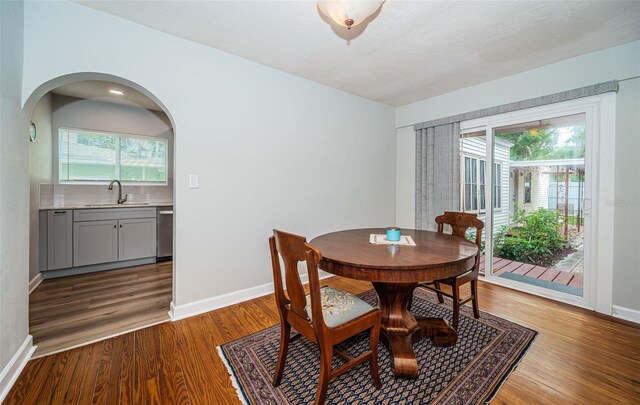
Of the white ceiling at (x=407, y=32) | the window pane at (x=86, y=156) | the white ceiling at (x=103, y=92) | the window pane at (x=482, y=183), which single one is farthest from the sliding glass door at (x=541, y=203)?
the window pane at (x=86, y=156)

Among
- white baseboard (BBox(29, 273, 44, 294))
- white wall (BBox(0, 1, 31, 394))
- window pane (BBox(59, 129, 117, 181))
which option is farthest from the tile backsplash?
white wall (BBox(0, 1, 31, 394))

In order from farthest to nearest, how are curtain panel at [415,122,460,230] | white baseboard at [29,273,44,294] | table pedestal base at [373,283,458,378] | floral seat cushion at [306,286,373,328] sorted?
curtain panel at [415,122,460,230], white baseboard at [29,273,44,294], table pedestal base at [373,283,458,378], floral seat cushion at [306,286,373,328]

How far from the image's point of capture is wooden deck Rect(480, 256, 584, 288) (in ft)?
8.75

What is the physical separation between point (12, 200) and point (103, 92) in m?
2.69

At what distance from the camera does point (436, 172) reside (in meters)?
3.54

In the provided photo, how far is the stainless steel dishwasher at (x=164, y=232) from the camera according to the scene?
384 centimetres

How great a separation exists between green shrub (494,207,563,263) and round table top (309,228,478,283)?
5.76ft

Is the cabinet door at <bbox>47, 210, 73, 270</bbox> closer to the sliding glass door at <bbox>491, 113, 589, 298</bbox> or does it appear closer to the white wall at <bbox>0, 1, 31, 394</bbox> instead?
the white wall at <bbox>0, 1, 31, 394</bbox>

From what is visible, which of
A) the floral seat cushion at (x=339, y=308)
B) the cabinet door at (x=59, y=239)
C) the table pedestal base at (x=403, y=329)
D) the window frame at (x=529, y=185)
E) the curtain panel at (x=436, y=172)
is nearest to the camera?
the floral seat cushion at (x=339, y=308)

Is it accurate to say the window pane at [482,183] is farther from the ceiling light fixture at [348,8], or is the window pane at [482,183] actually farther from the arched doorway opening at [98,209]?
the arched doorway opening at [98,209]

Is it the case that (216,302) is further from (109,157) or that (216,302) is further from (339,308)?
(109,157)

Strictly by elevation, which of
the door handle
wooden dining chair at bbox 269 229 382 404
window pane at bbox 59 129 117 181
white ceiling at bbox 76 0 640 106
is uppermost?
white ceiling at bbox 76 0 640 106

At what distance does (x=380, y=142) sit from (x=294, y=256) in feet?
9.99

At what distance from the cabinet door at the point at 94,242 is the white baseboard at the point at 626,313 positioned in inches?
222
